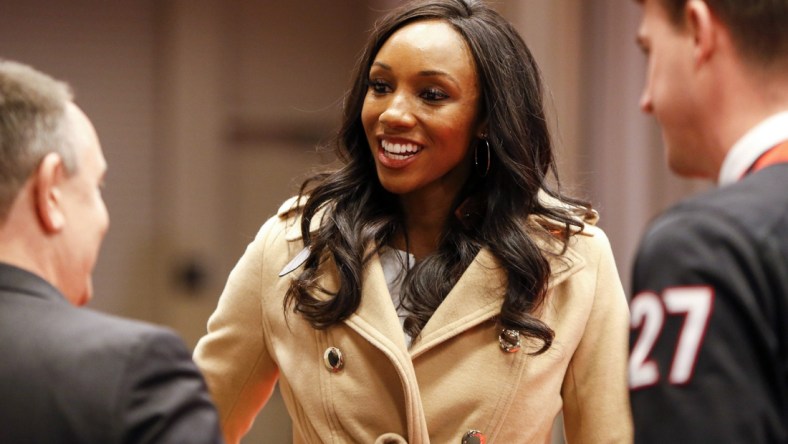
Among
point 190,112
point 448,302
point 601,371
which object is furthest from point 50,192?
point 190,112

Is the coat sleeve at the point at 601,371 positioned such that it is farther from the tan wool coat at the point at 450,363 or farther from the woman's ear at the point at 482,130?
the woman's ear at the point at 482,130

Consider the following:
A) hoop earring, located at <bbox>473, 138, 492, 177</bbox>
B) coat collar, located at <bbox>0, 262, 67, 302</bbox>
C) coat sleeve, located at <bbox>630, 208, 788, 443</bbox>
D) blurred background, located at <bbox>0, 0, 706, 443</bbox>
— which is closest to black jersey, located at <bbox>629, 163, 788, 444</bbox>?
coat sleeve, located at <bbox>630, 208, 788, 443</bbox>

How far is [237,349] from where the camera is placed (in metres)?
2.42

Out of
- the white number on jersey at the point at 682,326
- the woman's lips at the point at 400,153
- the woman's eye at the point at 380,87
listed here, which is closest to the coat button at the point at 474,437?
the woman's lips at the point at 400,153

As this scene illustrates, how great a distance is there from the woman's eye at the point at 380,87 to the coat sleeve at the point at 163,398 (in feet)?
3.17

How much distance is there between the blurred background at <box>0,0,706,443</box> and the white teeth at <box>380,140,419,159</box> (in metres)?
3.90

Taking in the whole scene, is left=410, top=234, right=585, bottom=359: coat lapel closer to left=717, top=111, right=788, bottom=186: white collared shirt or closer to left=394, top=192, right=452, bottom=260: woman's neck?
left=394, top=192, right=452, bottom=260: woman's neck

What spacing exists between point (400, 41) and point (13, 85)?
941 millimetres

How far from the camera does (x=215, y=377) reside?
241cm

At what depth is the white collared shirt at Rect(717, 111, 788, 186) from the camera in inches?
57.3

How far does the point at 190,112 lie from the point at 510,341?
506cm

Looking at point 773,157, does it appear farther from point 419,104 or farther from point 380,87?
point 380,87

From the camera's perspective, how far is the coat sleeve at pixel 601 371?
7.50 ft

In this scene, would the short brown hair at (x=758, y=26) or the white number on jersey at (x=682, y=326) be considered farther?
the short brown hair at (x=758, y=26)
